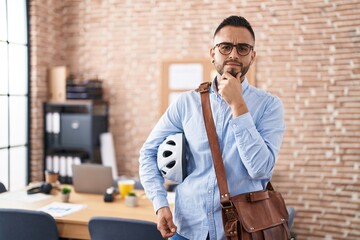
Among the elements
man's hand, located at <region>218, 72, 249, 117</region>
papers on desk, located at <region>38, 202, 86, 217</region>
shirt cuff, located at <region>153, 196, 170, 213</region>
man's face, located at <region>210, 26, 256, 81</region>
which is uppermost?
man's face, located at <region>210, 26, 256, 81</region>

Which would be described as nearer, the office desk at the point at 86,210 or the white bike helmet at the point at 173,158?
the white bike helmet at the point at 173,158

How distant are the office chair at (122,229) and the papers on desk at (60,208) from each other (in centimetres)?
47

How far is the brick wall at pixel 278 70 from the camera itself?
13.6 ft

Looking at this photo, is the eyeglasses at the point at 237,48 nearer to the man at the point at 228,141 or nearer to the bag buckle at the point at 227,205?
the man at the point at 228,141

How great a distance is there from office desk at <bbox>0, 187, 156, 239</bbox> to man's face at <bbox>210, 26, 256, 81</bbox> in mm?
1376

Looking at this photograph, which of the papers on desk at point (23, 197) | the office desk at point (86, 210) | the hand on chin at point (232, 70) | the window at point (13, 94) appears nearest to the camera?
the hand on chin at point (232, 70)

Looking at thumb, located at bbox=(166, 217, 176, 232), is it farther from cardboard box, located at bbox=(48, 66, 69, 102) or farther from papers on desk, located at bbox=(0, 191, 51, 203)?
cardboard box, located at bbox=(48, 66, 69, 102)

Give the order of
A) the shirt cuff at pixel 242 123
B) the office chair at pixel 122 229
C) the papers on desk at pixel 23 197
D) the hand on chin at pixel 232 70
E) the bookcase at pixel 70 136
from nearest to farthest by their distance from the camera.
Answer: the shirt cuff at pixel 242 123 < the hand on chin at pixel 232 70 < the office chair at pixel 122 229 < the papers on desk at pixel 23 197 < the bookcase at pixel 70 136

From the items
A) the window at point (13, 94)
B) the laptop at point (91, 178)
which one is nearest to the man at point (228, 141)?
the laptop at point (91, 178)

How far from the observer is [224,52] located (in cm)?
151

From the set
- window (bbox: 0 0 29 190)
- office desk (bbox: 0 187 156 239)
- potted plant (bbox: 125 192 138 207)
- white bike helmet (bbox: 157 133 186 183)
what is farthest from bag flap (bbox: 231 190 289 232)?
window (bbox: 0 0 29 190)

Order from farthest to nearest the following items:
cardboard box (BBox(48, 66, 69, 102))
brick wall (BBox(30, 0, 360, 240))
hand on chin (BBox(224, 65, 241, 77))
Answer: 1. cardboard box (BBox(48, 66, 69, 102))
2. brick wall (BBox(30, 0, 360, 240))
3. hand on chin (BBox(224, 65, 241, 77))

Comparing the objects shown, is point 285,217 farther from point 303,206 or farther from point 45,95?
point 45,95

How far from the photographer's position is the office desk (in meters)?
2.54
